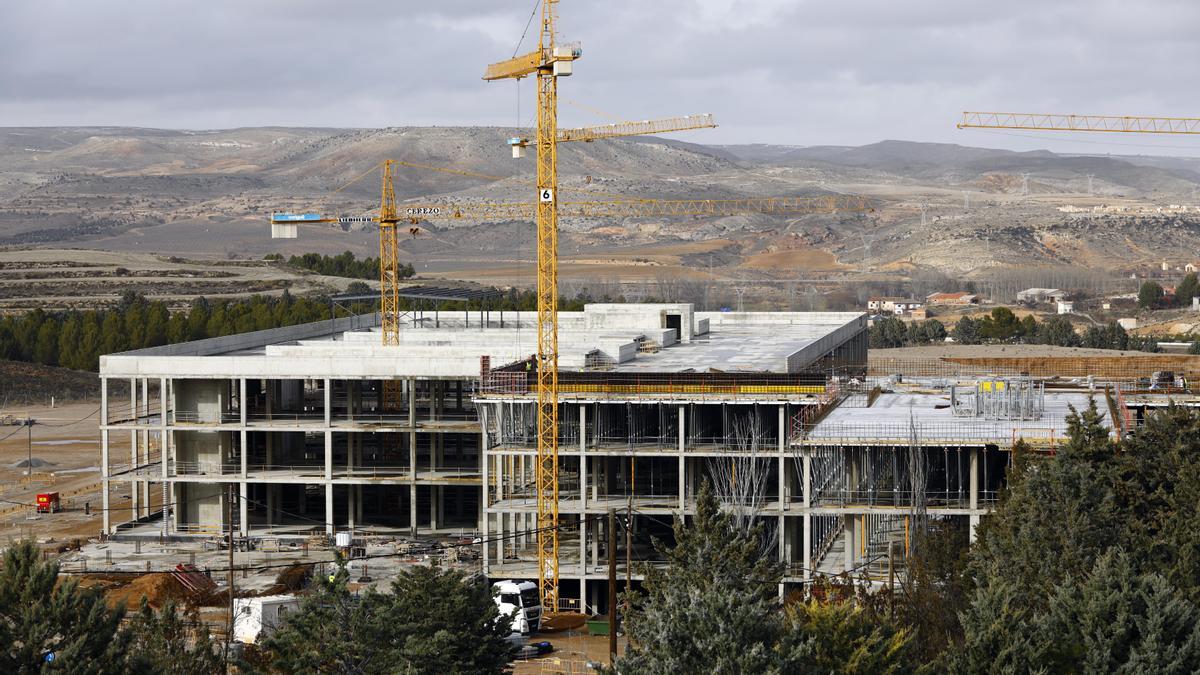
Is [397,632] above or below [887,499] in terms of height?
above

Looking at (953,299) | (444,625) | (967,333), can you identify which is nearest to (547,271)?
(444,625)

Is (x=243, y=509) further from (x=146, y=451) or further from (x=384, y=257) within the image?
(x=384, y=257)

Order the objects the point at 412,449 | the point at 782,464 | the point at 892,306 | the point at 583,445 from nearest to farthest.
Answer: the point at 782,464
the point at 583,445
the point at 412,449
the point at 892,306

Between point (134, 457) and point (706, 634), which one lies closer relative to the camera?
point (706, 634)

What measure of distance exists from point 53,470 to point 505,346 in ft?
87.5

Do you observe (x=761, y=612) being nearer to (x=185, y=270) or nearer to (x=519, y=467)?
(x=519, y=467)

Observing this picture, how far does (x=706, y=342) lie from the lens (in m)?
80.9

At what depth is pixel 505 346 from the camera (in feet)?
220

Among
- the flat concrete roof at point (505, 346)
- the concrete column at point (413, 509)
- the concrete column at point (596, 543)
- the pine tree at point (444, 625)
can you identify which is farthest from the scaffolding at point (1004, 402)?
the pine tree at point (444, 625)

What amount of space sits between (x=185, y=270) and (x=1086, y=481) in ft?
532

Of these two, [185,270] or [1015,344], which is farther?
[185,270]

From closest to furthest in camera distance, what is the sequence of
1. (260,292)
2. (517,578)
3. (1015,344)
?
1. (517,578)
2. (1015,344)
3. (260,292)

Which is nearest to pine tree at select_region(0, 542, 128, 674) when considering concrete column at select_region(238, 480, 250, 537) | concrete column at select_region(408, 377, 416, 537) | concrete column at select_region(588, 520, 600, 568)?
concrete column at select_region(588, 520, 600, 568)

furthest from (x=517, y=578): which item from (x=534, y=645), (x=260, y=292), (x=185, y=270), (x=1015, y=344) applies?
(x=185, y=270)
